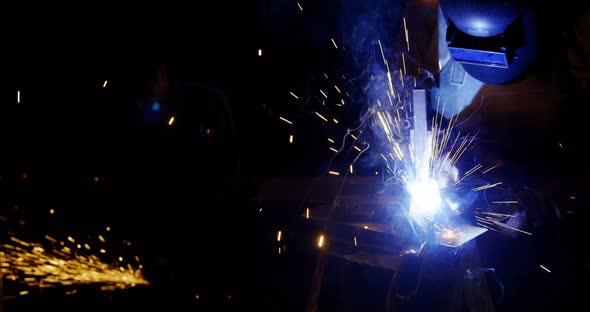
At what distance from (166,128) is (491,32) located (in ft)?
9.61

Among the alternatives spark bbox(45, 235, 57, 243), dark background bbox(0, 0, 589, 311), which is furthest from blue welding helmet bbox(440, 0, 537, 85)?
spark bbox(45, 235, 57, 243)

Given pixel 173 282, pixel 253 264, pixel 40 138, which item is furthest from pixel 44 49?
pixel 253 264

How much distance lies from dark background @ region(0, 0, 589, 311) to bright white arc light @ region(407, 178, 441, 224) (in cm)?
A: 132

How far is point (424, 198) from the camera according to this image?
2760 mm

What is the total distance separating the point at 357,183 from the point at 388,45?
1230 millimetres

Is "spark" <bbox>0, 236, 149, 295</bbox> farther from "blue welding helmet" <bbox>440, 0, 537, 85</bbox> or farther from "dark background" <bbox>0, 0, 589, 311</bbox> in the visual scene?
"blue welding helmet" <bbox>440, 0, 537, 85</bbox>

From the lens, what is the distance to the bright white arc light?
2.66m

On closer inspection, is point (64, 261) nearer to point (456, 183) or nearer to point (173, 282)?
point (173, 282)

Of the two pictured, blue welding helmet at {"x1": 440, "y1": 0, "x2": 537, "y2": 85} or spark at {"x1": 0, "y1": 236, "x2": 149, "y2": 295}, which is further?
spark at {"x1": 0, "y1": 236, "x2": 149, "y2": 295}

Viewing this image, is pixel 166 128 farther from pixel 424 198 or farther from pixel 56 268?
pixel 424 198

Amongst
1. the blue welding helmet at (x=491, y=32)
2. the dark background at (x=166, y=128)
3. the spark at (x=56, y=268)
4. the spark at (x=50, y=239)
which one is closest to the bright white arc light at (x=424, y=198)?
the blue welding helmet at (x=491, y=32)

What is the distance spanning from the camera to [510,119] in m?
3.29

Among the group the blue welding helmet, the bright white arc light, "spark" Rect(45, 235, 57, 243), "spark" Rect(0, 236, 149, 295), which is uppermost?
the blue welding helmet

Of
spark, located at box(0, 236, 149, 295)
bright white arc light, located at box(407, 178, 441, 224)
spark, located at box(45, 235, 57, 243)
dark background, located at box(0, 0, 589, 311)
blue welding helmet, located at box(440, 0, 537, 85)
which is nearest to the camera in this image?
blue welding helmet, located at box(440, 0, 537, 85)
